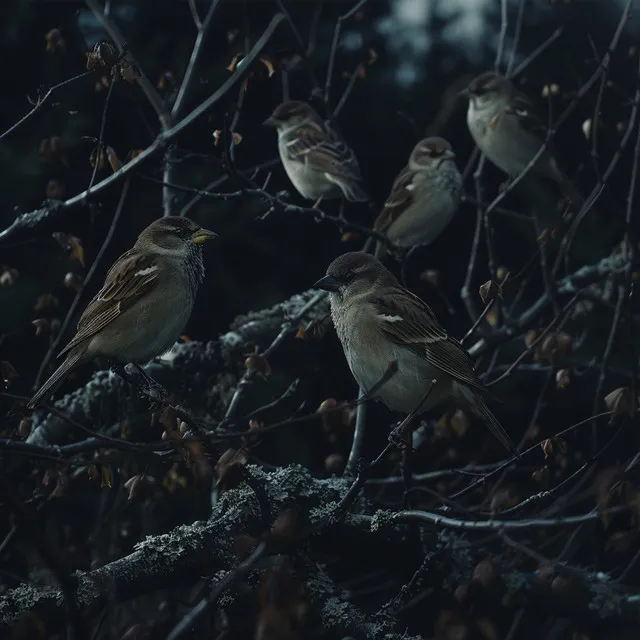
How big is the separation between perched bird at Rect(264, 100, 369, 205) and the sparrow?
0.84 m

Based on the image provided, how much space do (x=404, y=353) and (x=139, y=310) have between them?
1108mm

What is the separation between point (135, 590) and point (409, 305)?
162cm

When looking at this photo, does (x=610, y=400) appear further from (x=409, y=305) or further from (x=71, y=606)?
(x=71, y=606)

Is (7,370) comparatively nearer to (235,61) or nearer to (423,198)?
(235,61)

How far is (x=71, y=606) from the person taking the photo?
75.2 inches

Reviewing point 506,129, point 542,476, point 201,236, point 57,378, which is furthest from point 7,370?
point 506,129

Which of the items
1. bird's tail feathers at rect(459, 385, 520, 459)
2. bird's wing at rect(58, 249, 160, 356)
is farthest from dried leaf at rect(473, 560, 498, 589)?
bird's wing at rect(58, 249, 160, 356)

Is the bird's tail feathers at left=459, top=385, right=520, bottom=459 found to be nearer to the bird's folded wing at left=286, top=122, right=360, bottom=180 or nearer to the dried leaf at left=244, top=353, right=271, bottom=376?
the dried leaf at left=244, top=353, right=271, bottom=376

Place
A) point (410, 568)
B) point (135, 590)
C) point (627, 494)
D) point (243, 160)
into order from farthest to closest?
point (243, 160), point (410, 568), point (135, 590), point (627, 494)

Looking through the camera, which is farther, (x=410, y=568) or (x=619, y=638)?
(x=619, y=638)

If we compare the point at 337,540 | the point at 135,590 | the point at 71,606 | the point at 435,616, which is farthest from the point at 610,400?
the point at 71,606

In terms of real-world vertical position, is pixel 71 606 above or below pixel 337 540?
above

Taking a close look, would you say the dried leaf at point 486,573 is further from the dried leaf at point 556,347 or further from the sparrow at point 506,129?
the sparrow at point 506,129

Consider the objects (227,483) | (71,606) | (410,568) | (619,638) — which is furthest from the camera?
(619,638)
